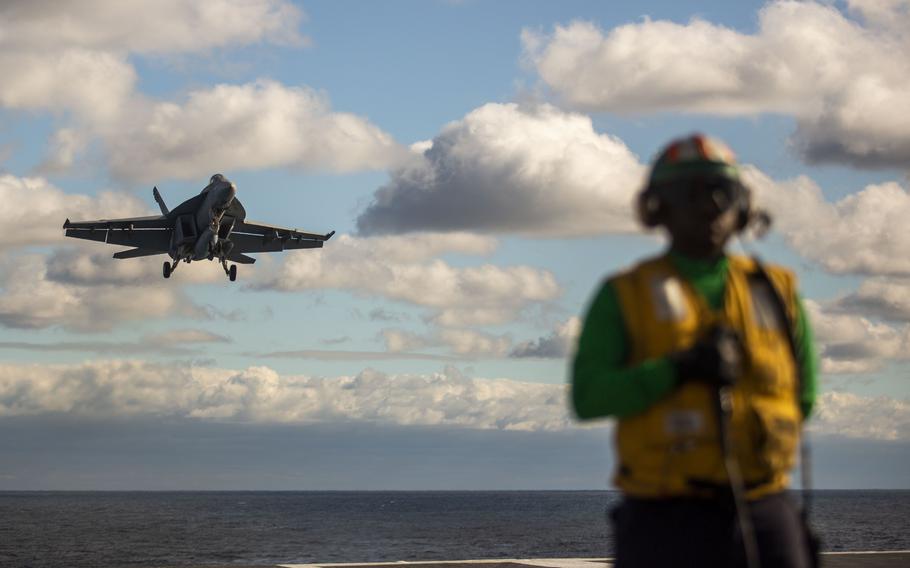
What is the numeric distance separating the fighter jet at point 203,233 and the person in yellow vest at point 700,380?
143 feet

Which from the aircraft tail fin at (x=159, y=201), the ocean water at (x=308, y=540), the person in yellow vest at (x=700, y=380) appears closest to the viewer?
the person in yellow vest at (x=700, y=380)

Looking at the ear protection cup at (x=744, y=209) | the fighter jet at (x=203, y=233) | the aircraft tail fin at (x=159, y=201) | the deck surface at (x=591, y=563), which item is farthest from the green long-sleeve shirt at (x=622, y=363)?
the aircraft tail fin at (x=159, y=201)

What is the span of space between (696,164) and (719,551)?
1132mm

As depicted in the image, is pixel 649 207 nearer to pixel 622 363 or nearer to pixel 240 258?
pixel 622 363

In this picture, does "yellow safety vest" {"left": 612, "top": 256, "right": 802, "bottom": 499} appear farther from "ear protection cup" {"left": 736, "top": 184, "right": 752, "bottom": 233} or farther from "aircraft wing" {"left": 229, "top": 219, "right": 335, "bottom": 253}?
"aircraft wing" {"left": 229, "top": 219, "right": 335, "bottom": 253}

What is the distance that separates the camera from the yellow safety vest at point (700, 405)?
3.24m

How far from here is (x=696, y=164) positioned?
342cm

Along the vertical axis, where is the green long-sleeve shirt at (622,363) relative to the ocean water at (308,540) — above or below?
above

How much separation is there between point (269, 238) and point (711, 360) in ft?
176

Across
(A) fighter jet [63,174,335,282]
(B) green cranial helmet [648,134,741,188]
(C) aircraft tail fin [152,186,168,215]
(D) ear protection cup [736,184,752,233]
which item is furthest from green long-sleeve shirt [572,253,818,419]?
(C) aircraft tail fin [152,186,168,215]

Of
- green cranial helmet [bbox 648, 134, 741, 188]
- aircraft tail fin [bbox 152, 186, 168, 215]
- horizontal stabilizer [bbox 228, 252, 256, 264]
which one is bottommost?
green cranial helmet [bbox 648, 134, 741, 188]

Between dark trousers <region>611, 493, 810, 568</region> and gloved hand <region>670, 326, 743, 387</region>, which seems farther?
dark trousers <region>611, 493, 810, 568</region>

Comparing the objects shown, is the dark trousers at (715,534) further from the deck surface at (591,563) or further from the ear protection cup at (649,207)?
the deck surface at (591,563)

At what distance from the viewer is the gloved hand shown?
10.2 ft
